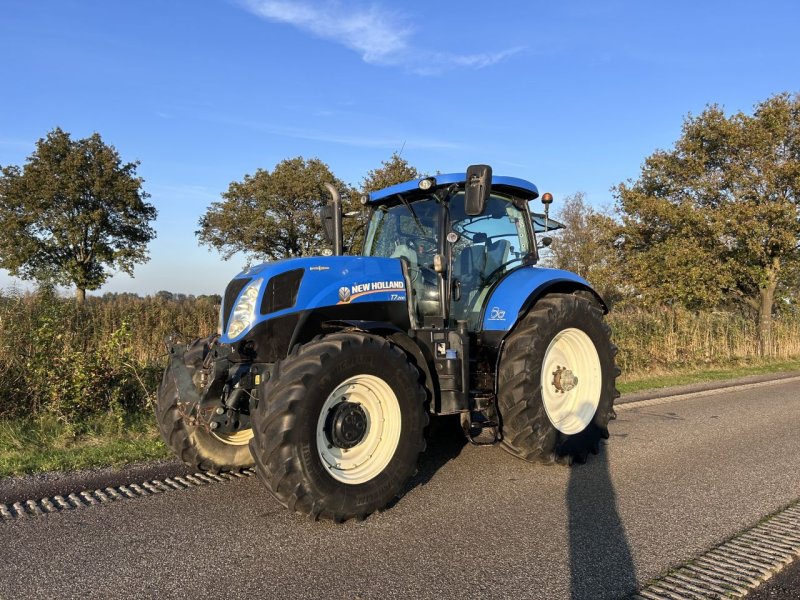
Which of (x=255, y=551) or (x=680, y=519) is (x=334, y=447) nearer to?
(x=255, y=551)

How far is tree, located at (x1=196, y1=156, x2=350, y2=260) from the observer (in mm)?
31328

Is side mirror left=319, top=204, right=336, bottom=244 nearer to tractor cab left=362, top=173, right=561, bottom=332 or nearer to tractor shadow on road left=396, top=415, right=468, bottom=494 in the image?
tractor cab left=362, top=173, right=561, bottom=332

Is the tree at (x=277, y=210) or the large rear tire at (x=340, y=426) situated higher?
the tree at (x=277, y=210)

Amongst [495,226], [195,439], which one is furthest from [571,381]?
[195,439]

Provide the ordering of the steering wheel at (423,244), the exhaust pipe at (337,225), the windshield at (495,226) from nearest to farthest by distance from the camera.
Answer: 1. the steering wheel at (423,244)
2. the windshield at (495,226)
3. the exhaust pipe at (337,225)

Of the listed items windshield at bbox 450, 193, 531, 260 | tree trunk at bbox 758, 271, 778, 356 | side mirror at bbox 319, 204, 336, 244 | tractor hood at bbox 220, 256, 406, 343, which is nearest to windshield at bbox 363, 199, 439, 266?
windshield at bbox 450, 193, 531, 260

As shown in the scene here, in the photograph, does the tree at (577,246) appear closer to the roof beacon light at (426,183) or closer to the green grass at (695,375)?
the green grass at (695,375)

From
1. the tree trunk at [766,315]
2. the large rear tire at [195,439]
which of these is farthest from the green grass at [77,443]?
the tree trunk at [766,315]

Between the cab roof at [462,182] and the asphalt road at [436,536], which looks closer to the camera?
the asphalt road at [436,536]

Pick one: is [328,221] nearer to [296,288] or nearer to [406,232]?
[406,232]

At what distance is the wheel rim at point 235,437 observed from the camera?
4.48m

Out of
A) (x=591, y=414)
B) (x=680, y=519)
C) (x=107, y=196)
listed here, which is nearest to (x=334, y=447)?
(x=680, y=519)

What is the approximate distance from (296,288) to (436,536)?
69.2 inches

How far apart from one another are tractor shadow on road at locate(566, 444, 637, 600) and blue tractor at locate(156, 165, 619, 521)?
44 cm
